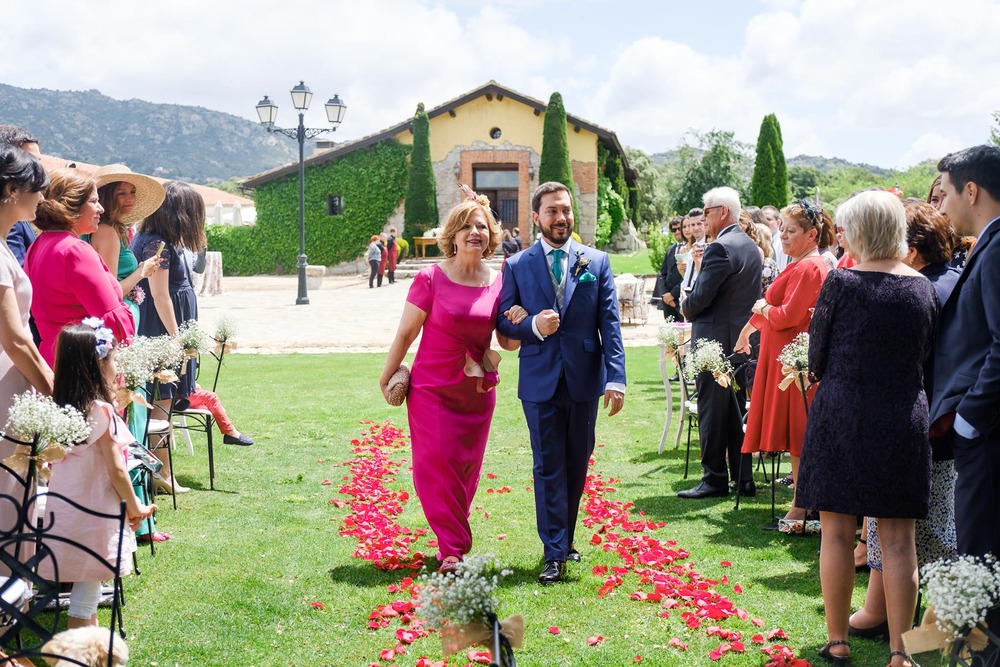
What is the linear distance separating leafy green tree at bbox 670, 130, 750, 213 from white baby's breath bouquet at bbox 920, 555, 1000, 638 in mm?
42173

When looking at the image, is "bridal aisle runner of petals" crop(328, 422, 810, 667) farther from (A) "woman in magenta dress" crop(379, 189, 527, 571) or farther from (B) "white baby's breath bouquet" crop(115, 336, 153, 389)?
(B) "white baby's breath bouquet" crop(115, 336, 153, 389)

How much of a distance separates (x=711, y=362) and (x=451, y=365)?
2.02 metres

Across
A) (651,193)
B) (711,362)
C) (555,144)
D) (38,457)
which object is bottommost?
(38,457)

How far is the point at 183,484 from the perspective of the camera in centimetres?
725

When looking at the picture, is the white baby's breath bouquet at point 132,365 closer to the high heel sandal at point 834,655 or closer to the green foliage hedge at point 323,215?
the high heel sandal at point 834,655

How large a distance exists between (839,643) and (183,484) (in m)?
5.24

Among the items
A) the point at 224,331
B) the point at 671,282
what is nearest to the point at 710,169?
the point at 671,282

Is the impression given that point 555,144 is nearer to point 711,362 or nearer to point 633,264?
point 633,264

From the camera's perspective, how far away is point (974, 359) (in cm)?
342

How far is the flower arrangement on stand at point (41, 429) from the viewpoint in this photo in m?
3.22

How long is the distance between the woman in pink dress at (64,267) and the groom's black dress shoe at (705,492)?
170 inches

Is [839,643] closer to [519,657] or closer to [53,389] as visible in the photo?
[519,657]

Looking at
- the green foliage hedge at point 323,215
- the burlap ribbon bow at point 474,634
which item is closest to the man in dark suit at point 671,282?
the burlap ribbon bow at point 474,634

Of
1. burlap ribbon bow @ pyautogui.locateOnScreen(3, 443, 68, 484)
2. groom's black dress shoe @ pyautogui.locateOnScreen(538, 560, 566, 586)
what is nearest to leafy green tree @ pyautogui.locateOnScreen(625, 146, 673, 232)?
groom's black dress shoe @ pyautogui.locateOnScreen(538, 560, 566, 586)
